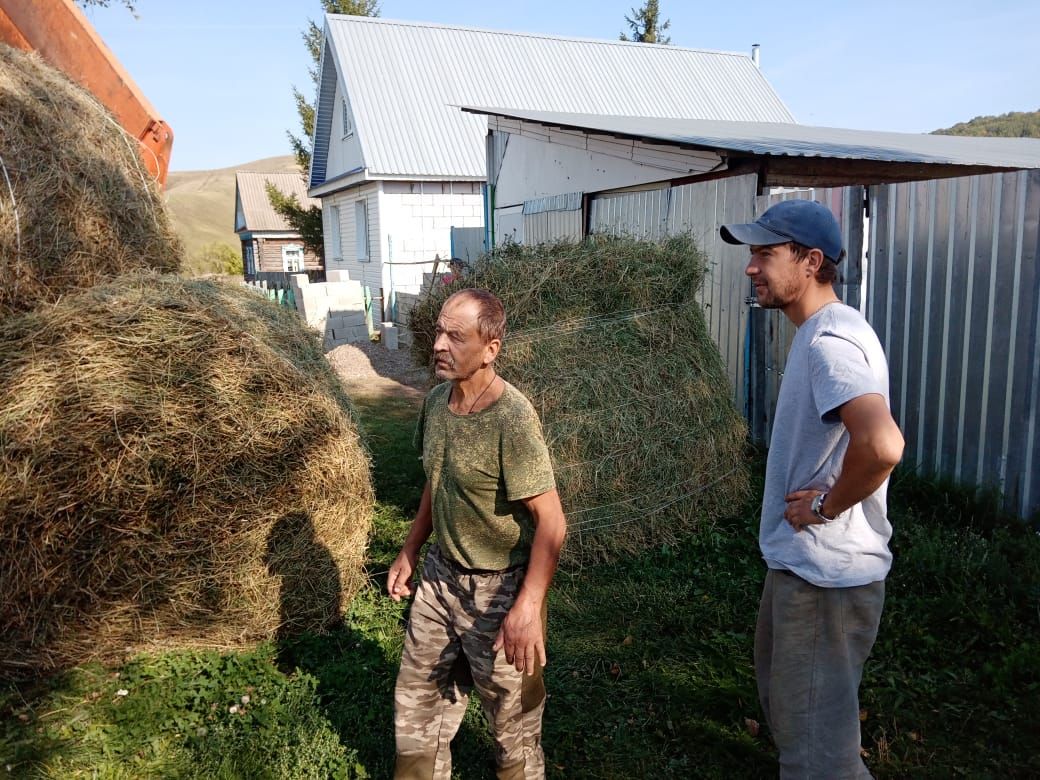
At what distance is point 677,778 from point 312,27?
2977cm

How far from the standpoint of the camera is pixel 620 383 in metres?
5.37

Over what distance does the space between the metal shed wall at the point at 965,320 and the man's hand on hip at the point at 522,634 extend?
13.3 feet

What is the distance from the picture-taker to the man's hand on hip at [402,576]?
2906 millimetres

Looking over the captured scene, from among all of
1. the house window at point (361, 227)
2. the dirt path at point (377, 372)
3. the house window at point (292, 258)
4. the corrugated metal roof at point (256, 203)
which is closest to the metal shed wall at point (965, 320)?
the dirt path at point (377, 372)

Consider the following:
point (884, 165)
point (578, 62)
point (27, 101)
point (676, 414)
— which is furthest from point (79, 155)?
point (578, 62)

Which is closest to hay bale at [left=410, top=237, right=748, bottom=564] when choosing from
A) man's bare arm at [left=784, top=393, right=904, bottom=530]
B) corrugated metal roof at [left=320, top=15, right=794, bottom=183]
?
man's bare arm at [left=784, top=393, right=904, bottom=530]

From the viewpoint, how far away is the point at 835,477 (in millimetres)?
2324

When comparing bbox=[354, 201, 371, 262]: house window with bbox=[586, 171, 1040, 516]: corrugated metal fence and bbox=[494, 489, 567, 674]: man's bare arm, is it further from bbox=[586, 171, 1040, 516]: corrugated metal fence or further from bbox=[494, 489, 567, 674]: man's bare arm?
bbox=[494, 489, 567, 674]: man's bare arm

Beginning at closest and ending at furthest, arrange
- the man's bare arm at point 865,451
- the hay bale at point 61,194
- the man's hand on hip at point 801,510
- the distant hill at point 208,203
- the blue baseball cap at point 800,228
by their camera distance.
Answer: the man's bare arm at point 865,451, the man's hand on hip at point 801,510, the blue baseball cap at point 800,228, the hay bale at point 61,194, the distant hill at point 208,203

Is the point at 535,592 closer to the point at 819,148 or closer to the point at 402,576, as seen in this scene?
the point at 402,576

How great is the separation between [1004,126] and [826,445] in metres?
65.7

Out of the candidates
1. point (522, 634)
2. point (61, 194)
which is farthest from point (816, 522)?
point (61, 194)

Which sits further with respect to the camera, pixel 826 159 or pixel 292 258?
pixel 292 258

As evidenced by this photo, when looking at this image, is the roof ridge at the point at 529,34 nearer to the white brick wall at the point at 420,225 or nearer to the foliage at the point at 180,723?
the white brick wall at the point at 420,225
